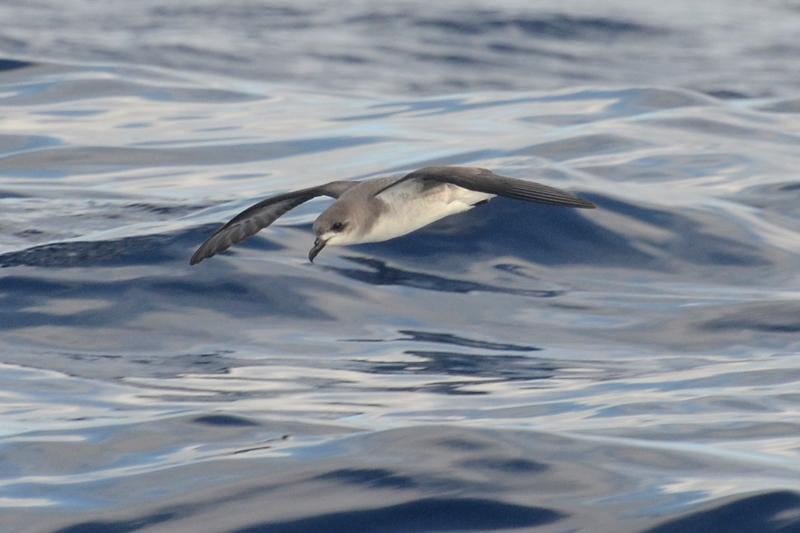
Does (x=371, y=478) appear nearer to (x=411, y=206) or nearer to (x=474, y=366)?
(x=474, y=366)

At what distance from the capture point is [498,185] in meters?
6.86

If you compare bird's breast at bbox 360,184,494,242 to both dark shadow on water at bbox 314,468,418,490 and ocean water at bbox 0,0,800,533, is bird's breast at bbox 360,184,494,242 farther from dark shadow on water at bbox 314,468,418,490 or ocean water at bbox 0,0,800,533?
dark shadow on water at bbox 314,468,418,490

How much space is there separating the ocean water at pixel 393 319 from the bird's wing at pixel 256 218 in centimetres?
45

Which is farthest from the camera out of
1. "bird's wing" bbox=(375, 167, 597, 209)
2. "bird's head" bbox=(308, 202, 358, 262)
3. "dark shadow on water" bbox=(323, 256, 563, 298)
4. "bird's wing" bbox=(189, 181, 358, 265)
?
"dark shadow on water" bbox=(323, 256, 563, 298)

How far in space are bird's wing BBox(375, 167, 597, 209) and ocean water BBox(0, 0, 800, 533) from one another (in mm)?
1000

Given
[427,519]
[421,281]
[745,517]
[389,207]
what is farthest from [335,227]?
[745,517]

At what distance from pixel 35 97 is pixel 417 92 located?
718cm

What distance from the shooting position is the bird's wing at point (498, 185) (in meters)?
6.60

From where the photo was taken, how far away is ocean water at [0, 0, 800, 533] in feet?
15.5

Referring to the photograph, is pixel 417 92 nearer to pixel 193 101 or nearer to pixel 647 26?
pixel 193 101

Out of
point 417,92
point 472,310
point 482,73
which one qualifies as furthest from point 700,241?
point 482,73

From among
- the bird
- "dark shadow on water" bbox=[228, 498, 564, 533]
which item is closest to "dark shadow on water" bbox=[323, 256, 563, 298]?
the bird

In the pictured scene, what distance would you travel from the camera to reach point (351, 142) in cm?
1377

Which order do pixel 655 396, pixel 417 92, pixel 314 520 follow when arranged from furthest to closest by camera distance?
1. pixel 417 92
2. pixel 655 396
3. pixel 314 520
